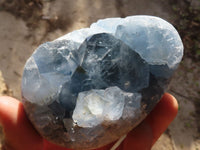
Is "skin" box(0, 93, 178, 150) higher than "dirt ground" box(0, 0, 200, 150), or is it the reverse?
"skin" box(0, 93, 178, 150)

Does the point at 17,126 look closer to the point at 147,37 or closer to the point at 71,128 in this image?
the point at 71,128

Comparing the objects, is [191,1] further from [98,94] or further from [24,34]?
[98,94]

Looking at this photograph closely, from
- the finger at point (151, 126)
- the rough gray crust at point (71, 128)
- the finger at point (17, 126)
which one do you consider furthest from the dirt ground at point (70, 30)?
the rough gray crust at point (71, 128)

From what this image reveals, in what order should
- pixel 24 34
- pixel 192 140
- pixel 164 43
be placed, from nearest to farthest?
pixel 164 43 < pixel 192 140 < pixel 24 34

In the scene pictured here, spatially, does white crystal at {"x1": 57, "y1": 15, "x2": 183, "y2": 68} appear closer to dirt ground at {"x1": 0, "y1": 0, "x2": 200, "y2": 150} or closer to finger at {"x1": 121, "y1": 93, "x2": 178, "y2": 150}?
finger at {"x1": 121, "y1": 93, "x2": 178, "y2": 150}

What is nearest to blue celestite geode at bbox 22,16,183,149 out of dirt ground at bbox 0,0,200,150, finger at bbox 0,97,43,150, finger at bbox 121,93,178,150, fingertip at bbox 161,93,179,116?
finger at bbox 0,97,43,150

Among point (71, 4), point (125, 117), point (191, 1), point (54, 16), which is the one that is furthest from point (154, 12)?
point (125, 117)
